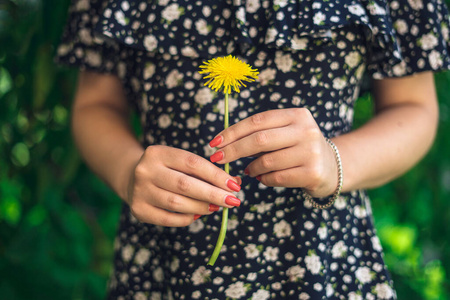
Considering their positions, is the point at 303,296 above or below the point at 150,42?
below

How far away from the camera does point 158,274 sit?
0.54 m

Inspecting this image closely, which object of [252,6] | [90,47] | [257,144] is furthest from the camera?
[90,47]

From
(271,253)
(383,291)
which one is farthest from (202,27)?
(383,291)

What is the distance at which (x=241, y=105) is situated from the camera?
474 mm

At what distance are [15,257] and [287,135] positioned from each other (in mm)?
625

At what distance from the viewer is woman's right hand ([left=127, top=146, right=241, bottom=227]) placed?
366 millimetres

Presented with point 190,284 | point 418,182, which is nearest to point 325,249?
point 190,284

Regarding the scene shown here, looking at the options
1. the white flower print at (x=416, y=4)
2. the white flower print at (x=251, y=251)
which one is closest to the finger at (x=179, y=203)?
the white flower print at (x=251, y=251)

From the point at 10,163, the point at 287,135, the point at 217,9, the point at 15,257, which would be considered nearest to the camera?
the point at 287,135

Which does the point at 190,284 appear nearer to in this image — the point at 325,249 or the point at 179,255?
the point at 179,255

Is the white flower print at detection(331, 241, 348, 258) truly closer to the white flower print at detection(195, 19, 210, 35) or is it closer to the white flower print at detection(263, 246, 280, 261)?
the white flower print at detection(263, 246, 280, 261)

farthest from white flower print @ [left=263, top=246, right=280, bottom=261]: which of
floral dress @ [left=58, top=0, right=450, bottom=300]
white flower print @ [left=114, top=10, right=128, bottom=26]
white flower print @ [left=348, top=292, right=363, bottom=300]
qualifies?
white flower print @ [left=114, top=10, right=128, bottom=26]

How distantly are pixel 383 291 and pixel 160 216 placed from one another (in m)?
0.30

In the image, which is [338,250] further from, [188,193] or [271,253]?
[188,193]
